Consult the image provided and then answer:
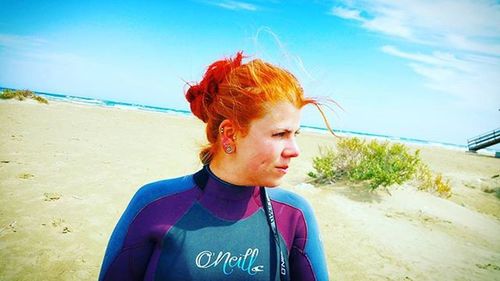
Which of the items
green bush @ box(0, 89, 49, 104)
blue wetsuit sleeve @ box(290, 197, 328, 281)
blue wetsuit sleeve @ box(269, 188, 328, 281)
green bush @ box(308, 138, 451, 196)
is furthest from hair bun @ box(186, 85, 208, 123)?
green bush @ box(0, 89, 49, 104)

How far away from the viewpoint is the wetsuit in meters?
1.48

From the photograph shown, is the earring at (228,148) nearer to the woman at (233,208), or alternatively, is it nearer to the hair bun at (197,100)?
the woman at (233,208)

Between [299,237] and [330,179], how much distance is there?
6.86 meters

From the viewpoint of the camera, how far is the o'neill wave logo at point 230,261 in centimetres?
151

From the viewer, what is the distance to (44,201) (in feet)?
17.1

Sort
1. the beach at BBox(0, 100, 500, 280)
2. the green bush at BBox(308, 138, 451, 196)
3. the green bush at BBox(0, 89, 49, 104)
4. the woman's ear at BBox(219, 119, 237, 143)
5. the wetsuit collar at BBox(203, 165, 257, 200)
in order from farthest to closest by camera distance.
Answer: the green bush at BBox(0, 89, 49, 104), the green bush at BBox(308, 138, 451, 196), the beach at BBox(0, 100, 500, 280), the wetsuit collar at BBox(203, 165, 257, 200), the woman's ear at BBox(219, 119, 237, 143)

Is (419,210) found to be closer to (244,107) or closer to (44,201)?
(244,107)

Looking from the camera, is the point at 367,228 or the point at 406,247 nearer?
the point at 406,247

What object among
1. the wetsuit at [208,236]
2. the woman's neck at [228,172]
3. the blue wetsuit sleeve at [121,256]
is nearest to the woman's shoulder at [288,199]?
the wetsuit at [208,236]

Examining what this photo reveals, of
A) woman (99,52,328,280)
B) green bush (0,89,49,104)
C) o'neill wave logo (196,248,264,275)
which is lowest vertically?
green bush (0,89,49,104)

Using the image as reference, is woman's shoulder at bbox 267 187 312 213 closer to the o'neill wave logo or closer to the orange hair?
the o'neill wave logo

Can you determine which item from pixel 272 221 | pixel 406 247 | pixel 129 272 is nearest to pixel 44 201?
pixel 129 272

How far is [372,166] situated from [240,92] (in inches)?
264

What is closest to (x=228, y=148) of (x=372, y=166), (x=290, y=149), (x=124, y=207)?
(x=290, y=149)
